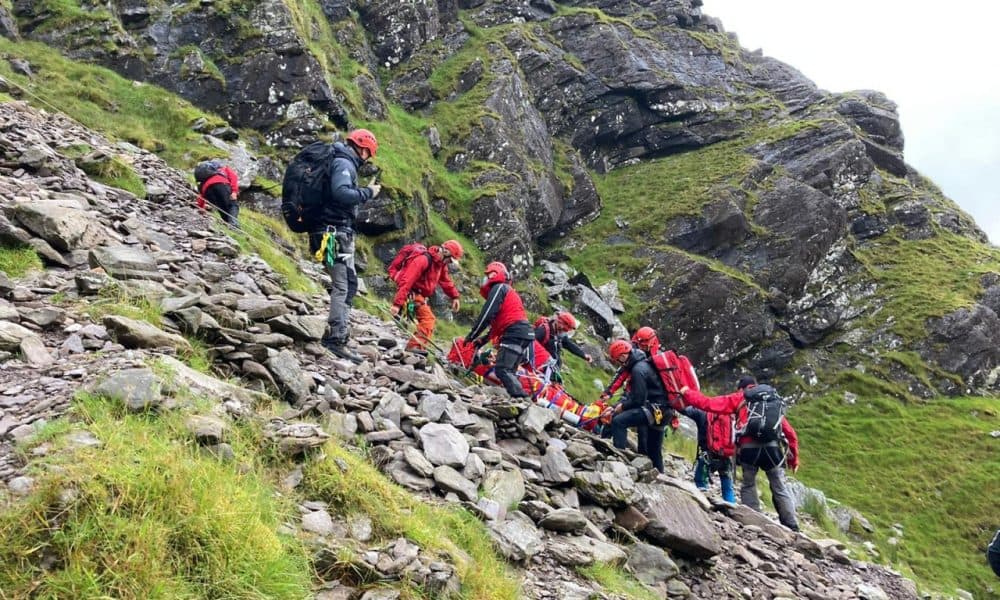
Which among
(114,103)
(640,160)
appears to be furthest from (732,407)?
(640,160)

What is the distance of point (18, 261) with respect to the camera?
7789mm

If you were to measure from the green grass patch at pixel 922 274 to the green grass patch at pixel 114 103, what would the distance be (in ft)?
152

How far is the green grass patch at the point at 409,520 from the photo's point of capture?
17.0ft

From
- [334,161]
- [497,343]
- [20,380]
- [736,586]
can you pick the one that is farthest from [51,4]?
[736,586]

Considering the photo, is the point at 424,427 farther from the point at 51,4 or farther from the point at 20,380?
the point at 51,4

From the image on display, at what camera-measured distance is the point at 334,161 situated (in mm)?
10070

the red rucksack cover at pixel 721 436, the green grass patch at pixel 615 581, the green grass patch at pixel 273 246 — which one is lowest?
the green grass patch at pixel 615 581

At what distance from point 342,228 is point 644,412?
701cm

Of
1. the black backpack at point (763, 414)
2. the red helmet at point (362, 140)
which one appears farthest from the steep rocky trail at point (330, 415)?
the red helmet at point (362, 140)

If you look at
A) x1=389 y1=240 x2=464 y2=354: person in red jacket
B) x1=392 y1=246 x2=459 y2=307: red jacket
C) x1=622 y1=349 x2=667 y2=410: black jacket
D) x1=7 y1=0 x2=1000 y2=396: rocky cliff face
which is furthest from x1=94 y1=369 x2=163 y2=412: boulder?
x1=7 y1=0 x2=1000 y2=396: rocky cliff face

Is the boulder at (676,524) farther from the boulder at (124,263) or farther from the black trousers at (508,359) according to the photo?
the boulder at (124,263)

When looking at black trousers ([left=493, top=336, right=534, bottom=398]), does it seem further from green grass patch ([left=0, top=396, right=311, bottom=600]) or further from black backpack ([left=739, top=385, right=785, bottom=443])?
green grass patch ([left=0, top=396, right=311, bottom=600])

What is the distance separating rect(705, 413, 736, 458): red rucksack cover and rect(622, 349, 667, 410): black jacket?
212cm

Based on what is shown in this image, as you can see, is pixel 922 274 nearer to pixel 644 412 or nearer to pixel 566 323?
pixel 566 323
